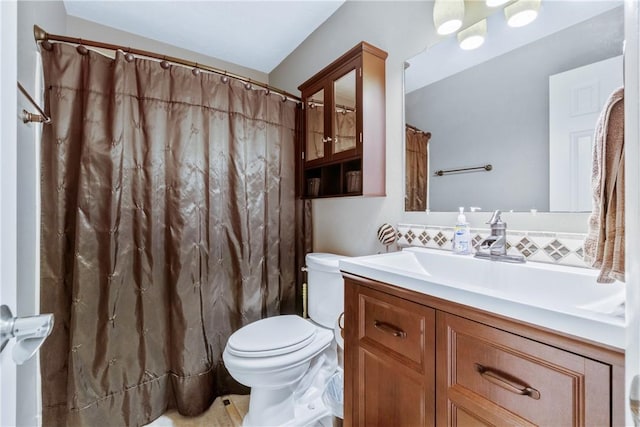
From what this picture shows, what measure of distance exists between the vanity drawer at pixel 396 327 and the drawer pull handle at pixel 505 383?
0.41ft

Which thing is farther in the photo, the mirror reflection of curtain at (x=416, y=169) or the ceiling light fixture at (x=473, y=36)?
the mirror reflection of curtain at (x=416, y=169)

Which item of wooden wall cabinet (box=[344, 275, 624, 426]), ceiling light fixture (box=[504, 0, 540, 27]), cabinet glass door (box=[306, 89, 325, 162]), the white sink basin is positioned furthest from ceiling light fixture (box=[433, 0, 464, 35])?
wooden wall cabinet (box=[344, 275, 624, 426])

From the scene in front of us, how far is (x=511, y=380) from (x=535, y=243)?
1.84ft

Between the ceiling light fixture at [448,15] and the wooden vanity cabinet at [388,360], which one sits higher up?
the ceiling light fixture at [448,15]

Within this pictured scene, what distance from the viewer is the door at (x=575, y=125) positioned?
0.85 meters

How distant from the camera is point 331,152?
5.36 feet

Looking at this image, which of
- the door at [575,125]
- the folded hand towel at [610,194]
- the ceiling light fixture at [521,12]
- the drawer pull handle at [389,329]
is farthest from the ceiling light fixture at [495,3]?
the drawer pull handle at [389,329]

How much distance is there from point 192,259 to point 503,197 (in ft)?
5.07

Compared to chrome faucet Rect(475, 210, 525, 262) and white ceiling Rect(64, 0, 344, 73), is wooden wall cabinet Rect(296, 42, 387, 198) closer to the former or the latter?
white ceiling Rect(64, 0, 344, 73)

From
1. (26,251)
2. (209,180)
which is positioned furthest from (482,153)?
(26,251)

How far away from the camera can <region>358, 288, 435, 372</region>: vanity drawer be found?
742 mm

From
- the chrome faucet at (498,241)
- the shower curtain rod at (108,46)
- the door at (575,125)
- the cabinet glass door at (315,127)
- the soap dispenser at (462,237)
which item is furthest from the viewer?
the cabinet glass door at (315,127)
